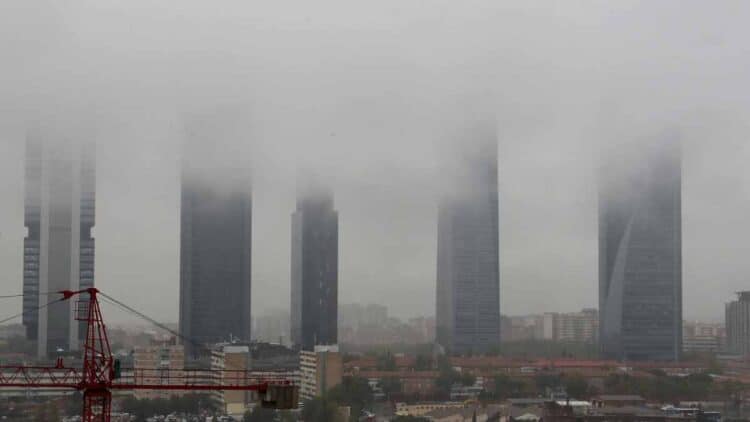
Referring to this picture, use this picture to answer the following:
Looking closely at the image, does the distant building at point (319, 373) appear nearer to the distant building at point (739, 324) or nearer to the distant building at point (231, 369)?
the distant building at point (231, 369)

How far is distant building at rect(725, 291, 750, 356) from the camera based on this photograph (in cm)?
3097

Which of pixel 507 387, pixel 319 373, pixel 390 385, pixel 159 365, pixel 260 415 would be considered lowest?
pixel 260 415

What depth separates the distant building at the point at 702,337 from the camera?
31.1 metres

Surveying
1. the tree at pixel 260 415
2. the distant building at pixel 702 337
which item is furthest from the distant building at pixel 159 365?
the distant building at pixel 702 337

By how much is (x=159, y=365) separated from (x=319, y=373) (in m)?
3.71

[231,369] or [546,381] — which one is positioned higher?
[231,369]

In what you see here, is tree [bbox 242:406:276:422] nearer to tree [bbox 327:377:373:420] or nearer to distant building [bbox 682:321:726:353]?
tree [bbox 327:377:373:420]

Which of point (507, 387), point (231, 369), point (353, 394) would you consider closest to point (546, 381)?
point (507, 387)

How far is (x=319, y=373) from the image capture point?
2536 cm

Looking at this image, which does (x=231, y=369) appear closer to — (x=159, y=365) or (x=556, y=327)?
(x=159, y=365)

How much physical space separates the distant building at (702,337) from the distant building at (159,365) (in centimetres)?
1389

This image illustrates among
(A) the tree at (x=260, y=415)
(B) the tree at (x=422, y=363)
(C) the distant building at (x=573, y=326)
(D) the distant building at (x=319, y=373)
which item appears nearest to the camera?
(A) the tree at (x=260, y=415)

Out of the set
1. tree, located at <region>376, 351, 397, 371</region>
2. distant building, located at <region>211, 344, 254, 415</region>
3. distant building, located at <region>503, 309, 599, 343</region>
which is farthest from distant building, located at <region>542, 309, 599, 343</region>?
distant building, located at <region>211, 344, 254, 415</region>

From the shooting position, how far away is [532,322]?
29.8 m
